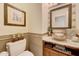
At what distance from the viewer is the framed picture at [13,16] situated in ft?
3.11

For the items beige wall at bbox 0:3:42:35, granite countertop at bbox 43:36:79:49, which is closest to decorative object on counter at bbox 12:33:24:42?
beige wall at bbox 0:3:42:35

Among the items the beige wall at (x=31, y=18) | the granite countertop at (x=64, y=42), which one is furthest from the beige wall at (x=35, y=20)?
the granite countertop at (x=64, y=42)

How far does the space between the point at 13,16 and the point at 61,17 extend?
470mm

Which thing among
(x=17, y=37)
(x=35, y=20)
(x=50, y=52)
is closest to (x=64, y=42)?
(x=50, y=52)

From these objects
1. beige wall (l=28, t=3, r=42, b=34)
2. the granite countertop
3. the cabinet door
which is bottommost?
the cabinet door

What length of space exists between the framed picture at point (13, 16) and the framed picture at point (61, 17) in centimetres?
29

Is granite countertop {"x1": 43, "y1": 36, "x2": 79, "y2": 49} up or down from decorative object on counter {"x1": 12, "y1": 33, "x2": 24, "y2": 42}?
down

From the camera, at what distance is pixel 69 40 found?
37.8 inches

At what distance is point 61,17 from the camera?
3.26 feet

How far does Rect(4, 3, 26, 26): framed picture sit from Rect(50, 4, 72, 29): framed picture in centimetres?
29

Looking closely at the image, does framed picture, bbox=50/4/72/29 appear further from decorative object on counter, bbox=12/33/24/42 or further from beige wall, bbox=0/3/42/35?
decorative object on counter, bbox=12/33/24/42

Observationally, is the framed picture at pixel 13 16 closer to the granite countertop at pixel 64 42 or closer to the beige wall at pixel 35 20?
the beige wall at pixel 35 20

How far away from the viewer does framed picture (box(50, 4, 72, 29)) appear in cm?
96

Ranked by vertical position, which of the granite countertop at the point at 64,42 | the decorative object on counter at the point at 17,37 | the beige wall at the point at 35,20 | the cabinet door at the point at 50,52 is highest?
the beige wall at the point at 35,20
